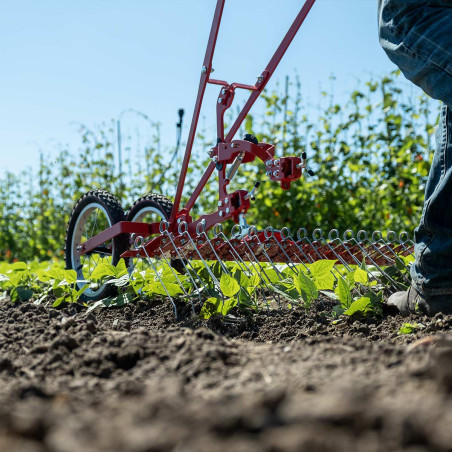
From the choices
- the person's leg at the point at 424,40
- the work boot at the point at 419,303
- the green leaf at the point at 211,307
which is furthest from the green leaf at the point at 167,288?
the person's leg at the point at 424,40

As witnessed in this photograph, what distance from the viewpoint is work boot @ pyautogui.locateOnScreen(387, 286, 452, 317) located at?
84.3 inches

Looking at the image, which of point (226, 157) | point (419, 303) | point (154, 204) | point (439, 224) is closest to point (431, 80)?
point (439, 224)

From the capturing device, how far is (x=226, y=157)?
2.90 metres

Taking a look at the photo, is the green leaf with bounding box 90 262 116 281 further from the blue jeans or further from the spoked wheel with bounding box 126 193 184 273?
the blue jeans

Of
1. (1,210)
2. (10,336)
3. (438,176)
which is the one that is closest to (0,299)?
(10,336)

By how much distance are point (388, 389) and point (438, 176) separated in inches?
53.3

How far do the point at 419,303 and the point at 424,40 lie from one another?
0.91 meters

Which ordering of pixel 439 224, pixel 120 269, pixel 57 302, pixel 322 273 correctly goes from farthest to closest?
pixel 120 269 → pixel 57 302 → pixel 322 273 → pixel 439 224

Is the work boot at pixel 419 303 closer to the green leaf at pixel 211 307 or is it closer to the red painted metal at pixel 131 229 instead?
the green leaf at pixel 211 307

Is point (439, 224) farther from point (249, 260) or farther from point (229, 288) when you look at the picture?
point (249, 260)

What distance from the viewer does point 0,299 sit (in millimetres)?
3125

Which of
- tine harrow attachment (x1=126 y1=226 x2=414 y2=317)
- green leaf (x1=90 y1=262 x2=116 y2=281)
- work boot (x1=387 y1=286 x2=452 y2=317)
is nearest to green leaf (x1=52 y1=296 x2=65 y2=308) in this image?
green leaf (x1=90 y1=262 x2=116 y2=281)

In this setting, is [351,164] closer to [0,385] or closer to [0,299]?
[0,299]

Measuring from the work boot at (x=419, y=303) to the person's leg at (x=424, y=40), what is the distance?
2.28ft
